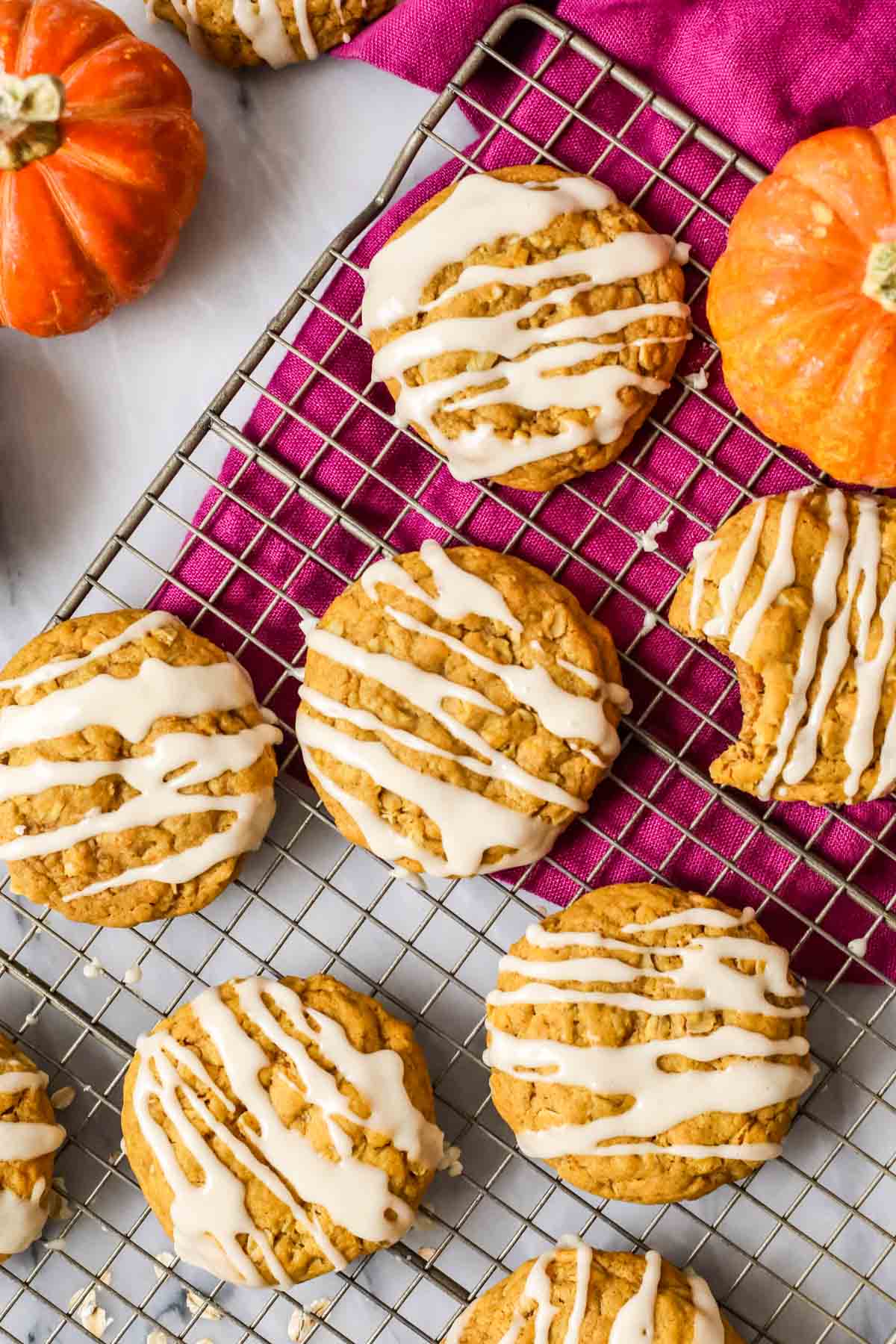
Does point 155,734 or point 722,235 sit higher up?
point 722,235

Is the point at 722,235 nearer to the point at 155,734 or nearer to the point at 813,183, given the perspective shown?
the point at 813,183

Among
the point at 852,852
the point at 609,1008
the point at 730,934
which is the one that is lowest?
the point at 609,1008

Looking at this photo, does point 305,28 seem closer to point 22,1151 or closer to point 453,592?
point 453,592

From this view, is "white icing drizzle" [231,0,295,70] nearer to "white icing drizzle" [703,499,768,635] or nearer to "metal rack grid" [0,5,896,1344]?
"metal rack grid" [0,5,896,1344]

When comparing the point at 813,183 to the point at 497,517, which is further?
the point at 497,517

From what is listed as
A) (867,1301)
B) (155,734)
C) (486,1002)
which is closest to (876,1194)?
(867,1301)

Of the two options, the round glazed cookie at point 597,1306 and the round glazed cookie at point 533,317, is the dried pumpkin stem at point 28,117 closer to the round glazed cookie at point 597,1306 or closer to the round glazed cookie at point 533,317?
the round glazed cookie at point 533,317

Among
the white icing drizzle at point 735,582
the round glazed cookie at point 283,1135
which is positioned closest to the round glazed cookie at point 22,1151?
the round glazed cookie at point 283,1135
